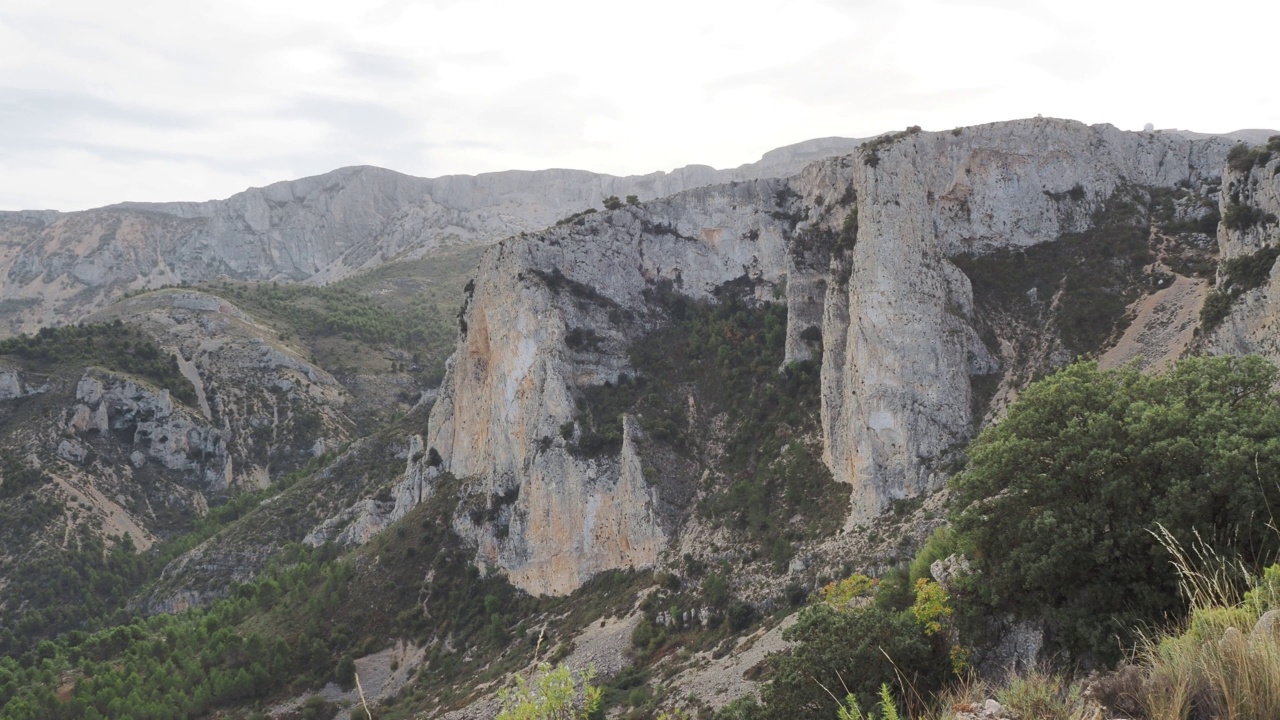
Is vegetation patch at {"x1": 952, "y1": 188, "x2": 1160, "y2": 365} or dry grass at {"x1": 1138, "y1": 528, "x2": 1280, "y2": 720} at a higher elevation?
vegetation patch at {"x1": 952, "y1": 188, "x2": 1160, "y2": 365}

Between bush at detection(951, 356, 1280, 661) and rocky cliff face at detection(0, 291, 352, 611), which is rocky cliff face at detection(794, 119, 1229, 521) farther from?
rocky cliff face at detection(0, 291, 352, 611)

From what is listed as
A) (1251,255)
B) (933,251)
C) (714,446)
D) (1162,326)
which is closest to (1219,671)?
(1251,255)

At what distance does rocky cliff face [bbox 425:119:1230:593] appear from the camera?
42594 mm

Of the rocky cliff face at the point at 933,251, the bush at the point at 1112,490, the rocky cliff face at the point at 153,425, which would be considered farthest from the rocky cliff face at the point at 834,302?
the rocky cliff face at the point at 153,425

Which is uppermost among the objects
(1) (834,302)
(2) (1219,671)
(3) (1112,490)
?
(1) (834,302)

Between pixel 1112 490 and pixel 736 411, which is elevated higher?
pixel 1112 490

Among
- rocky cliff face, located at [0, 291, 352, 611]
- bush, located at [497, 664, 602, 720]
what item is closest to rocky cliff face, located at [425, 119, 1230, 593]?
bush, located at [497, 664, 602, 720]

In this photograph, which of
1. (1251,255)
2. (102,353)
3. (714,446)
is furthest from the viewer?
(102,353)

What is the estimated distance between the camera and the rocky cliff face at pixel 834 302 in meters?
42.6

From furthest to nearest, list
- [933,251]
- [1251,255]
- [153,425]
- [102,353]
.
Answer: [102,353], [153,425], [933,251], [1251,255]

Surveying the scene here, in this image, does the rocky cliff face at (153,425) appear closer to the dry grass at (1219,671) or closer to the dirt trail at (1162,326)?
the dirt trail at (1162,326)

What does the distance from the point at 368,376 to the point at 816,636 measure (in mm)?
116341

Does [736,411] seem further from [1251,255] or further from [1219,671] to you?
[1219,671]

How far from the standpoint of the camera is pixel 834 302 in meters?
48.8
